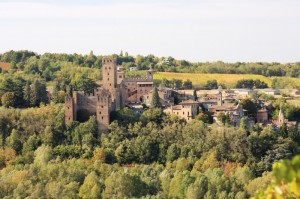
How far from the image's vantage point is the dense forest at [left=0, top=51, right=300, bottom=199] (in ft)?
82.4

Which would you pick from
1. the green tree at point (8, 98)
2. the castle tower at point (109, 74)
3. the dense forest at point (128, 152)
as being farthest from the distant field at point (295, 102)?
the green tree at point (8, 98)

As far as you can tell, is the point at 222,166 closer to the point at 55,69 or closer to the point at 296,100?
the point at 296,100

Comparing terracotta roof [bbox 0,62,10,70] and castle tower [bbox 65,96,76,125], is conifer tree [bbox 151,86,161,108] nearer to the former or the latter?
castle tower [bbox 65,96,76,125]

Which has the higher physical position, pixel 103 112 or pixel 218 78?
pixel 218 78

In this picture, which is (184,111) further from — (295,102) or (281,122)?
(295,102)

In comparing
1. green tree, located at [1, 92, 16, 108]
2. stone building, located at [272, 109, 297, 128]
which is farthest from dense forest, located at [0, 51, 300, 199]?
stone building, located at [272, 109, 297, 128]

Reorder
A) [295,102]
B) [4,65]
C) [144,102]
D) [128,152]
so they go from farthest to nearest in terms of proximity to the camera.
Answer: [4,65], [295,102], [144,102], [128,152]

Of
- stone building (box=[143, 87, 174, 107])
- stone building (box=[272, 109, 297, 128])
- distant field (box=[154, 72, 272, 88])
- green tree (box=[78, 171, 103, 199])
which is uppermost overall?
distant field (box=[154, 72, 272, 88])

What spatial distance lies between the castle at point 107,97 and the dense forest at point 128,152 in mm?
585

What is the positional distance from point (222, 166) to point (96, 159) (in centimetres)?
705

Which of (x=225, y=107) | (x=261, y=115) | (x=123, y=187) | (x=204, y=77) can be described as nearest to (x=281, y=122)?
(x=261, y=115)

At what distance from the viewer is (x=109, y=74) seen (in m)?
35.6

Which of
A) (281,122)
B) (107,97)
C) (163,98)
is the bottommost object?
(281,122)

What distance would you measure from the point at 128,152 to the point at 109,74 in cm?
652
